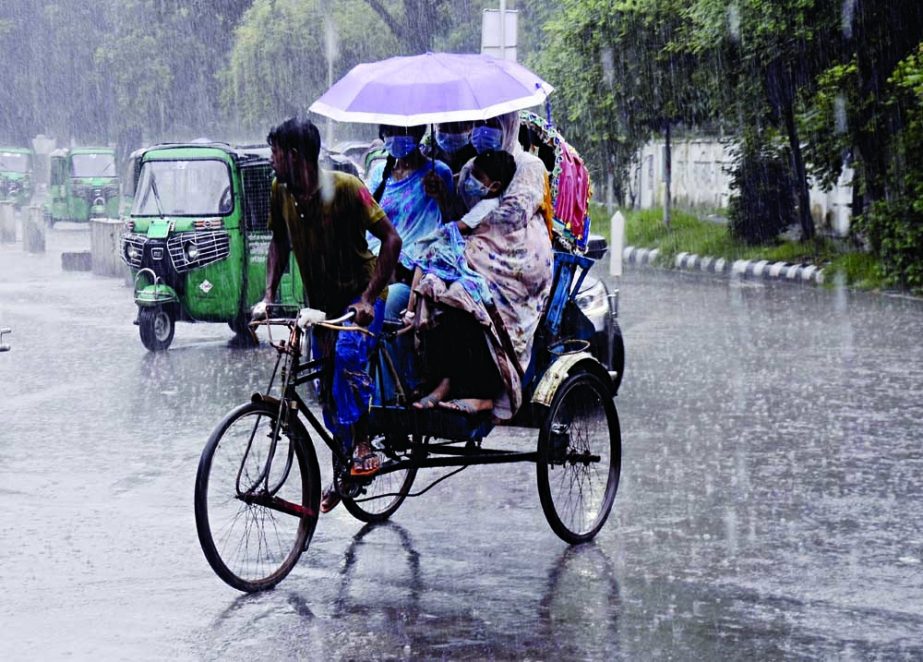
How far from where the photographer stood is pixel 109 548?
6801 mm

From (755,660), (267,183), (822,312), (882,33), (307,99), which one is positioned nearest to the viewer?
(755,660)

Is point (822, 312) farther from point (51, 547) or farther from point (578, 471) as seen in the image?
point (51, 547)

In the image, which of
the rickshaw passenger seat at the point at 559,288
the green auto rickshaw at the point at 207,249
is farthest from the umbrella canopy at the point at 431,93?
the green auto rickshaw at the point at 207,249

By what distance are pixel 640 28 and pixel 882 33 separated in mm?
7846

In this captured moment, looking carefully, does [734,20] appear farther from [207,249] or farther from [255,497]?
[255,497]

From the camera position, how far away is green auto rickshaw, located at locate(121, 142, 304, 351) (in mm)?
15180

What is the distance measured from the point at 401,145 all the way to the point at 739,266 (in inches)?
776

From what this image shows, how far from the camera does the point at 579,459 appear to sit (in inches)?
277

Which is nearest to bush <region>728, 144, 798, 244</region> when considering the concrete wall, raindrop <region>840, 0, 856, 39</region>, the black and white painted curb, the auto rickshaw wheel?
the black and white painted curb

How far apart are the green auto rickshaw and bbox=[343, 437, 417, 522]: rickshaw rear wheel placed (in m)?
7.62

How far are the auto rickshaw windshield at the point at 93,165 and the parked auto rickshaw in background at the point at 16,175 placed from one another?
5.99 m

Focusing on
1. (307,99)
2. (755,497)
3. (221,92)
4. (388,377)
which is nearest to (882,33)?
(755,497)

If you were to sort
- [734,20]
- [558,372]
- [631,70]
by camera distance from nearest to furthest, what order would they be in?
[558,372] → [734,20] → [631,70]

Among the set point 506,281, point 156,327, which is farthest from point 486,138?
point 156,327
